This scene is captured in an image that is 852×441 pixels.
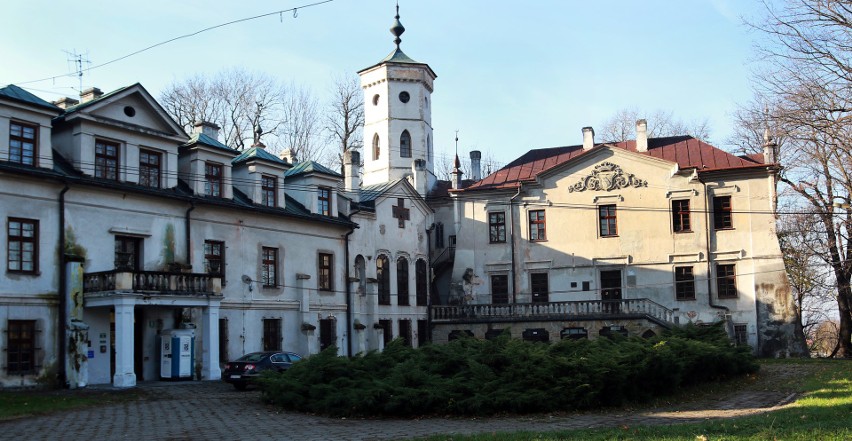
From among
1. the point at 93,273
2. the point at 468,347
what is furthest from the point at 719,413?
the point at 93,273

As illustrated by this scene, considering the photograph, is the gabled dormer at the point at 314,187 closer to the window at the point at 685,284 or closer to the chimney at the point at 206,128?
the chimney at the point at 206,128

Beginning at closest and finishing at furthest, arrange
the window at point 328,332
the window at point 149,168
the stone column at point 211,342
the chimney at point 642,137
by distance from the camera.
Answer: the stone column at point 211,342
the window at point 149,168
the window at point 328,332
the chimney at point 642,137

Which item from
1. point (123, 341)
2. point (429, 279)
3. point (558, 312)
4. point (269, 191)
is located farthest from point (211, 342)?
point (558, 312)

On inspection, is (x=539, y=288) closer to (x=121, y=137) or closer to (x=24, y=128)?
(x=121, y=137)

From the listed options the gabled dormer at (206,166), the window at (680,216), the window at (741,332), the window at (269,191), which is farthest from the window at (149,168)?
the window at (741,332)

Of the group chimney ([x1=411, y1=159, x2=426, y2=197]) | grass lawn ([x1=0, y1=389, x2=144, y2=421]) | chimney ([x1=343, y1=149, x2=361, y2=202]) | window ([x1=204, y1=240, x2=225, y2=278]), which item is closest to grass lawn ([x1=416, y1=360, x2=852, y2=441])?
grass lawn ([x1=0, y1=389, x2=144, y2=421])

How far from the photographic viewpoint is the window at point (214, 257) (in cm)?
3266

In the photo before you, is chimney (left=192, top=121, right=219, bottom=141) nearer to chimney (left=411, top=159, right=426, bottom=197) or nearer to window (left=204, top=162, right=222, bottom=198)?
window (left=204, top=162, right=222, bottom=198)

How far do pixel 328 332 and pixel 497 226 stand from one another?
12.6 meters

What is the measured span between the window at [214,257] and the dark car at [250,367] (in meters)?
6.15

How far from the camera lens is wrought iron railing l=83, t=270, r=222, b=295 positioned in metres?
26.8

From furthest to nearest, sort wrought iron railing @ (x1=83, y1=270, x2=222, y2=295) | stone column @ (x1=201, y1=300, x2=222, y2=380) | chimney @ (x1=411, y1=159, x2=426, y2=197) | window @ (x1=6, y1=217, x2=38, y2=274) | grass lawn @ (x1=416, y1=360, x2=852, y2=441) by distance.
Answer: chimney @ (x1=411, y1=159, x2=426, y2=197)
stone column @ (x1=201, y1=300, x2=222, y2=380)
wrought iron railing @ (x1=83, y1=270, x2=222, y2=295)
window @ (x1=6, y1=217, x2=38, y2=274)
grass lawn @ (x1=416, y1=360, x2=852, y2=441)

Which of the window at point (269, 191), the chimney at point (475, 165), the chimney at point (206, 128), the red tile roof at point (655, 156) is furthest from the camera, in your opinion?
the chimney at point (475, 165)

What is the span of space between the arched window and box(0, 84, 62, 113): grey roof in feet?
92.2
